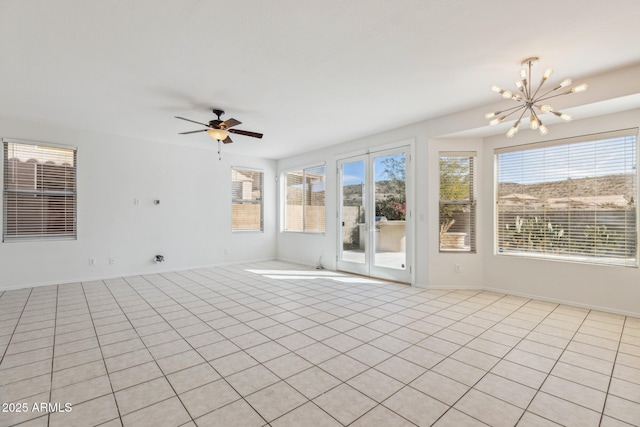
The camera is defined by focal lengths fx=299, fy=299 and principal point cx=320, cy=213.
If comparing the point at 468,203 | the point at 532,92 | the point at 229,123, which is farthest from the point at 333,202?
the point at 532,92

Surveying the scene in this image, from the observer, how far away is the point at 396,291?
459 cm

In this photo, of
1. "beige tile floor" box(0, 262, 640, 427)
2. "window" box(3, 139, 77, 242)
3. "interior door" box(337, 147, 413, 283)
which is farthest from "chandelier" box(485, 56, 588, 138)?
"window" box(3, 139, 77, 242)

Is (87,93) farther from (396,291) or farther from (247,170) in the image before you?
(396,291)

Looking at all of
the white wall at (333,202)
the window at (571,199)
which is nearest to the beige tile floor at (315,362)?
the window at (571,199)

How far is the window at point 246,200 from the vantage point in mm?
7109

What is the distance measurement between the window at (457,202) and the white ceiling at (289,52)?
2.94 feet

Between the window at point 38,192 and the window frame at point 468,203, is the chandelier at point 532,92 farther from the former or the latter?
the window at point 38,192

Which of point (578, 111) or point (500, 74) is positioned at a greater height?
point (500, 74)

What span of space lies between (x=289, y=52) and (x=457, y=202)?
3420mm

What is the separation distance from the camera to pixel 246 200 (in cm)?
731

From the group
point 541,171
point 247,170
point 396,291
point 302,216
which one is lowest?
point 396,291

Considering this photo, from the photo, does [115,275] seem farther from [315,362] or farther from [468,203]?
[468,203]

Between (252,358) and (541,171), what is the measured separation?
4.38 meters

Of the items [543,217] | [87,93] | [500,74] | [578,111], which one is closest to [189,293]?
[87,93]
